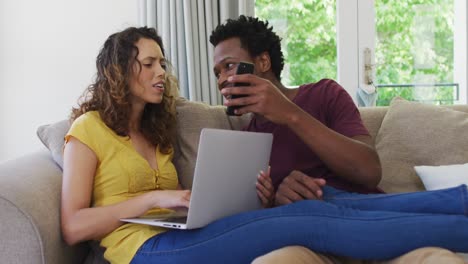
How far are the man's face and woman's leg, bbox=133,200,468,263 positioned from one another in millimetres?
574

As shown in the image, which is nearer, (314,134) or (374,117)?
(314,134)

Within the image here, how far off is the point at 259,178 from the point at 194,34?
1.36m

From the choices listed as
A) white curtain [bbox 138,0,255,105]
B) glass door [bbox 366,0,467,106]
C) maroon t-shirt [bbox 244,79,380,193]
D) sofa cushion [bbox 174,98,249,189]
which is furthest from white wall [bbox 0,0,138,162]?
maroon t-shirt [bbox 244,79,380,193]

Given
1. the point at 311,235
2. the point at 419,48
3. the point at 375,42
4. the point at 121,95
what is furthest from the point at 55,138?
the point at 419,48

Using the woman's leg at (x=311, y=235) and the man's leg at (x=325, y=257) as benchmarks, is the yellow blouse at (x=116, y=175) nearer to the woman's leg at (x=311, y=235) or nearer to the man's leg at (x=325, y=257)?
the woman's leg at (x=311, y=235)

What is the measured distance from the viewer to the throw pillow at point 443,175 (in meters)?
1.66

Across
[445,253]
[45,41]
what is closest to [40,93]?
[45,41]

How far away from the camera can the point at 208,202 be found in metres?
1.25

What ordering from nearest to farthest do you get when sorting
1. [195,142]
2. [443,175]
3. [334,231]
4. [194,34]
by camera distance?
[334,231] < [443,175] < [195,142] < [194,34]

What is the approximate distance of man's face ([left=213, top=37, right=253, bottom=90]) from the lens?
67.5 inches

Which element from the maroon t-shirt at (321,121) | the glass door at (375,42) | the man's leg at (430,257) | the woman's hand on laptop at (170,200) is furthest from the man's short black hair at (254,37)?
the glass door at (375,42)

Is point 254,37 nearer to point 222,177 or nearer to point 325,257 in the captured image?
point 222,177

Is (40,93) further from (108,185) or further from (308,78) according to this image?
(108,185)

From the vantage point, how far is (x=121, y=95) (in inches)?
61.1
